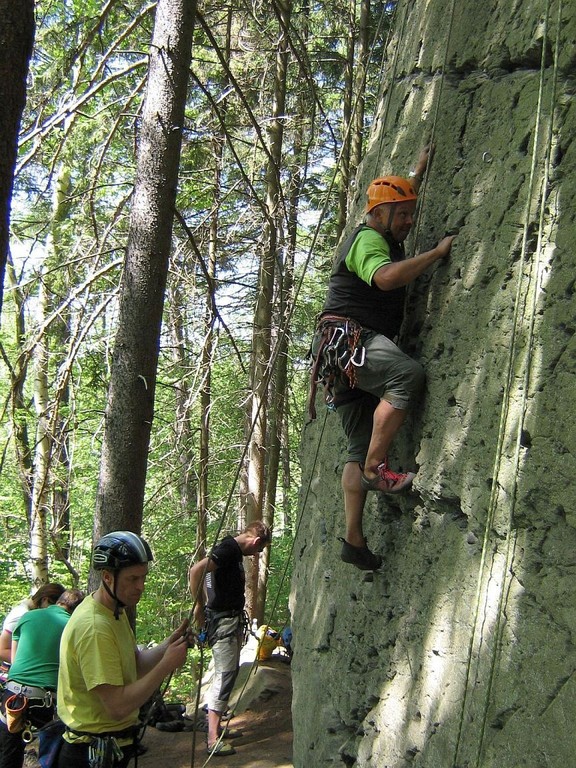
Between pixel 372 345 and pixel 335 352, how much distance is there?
208 mm

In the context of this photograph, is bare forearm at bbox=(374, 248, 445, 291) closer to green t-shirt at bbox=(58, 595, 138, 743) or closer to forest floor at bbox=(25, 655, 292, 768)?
green t-shirt at bbox=(58, 595, 138, 743)

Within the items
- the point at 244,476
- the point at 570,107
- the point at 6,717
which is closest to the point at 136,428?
the point at 6,717

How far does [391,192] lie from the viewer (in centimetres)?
362

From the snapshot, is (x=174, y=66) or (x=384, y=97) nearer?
(x=384, y=97)

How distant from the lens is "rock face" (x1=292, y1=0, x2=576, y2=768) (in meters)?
2.70

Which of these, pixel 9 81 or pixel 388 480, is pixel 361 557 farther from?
pixel 9 81

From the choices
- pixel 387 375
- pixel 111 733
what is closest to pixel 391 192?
pixel 387 375

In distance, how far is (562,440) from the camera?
271 cm

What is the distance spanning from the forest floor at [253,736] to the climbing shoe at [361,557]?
2.97 metres

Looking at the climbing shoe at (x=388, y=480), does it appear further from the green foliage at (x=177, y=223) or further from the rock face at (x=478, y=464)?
the green foliage at (x=177, y=223)

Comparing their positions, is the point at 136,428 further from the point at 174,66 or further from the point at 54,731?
the point at 174,66

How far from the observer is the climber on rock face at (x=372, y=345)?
3457 millimetres

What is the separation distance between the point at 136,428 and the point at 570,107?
11.6ft

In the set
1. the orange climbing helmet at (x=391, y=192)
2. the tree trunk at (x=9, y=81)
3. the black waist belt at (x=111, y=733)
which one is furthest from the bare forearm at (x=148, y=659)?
the orange climbing helmet at (x=391, y=192)
